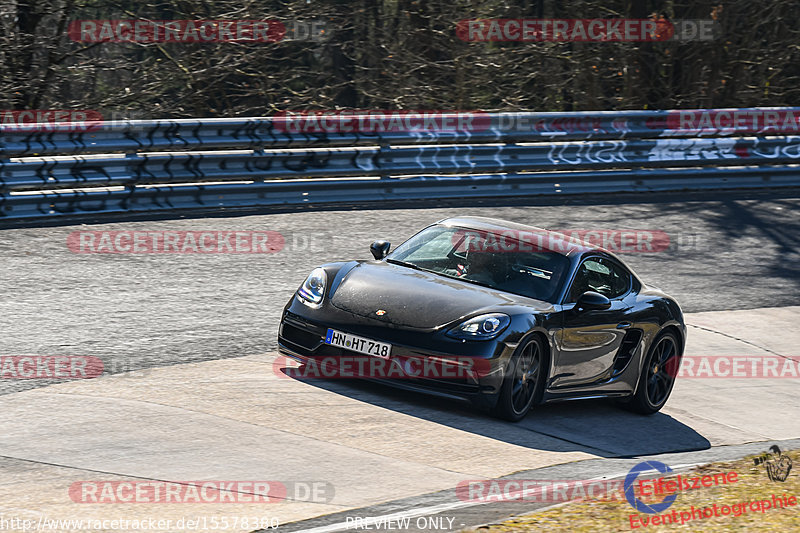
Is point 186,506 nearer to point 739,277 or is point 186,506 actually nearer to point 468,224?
point 468,224

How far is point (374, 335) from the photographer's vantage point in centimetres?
774

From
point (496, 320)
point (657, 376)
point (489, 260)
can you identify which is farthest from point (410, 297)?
point (657, 376)

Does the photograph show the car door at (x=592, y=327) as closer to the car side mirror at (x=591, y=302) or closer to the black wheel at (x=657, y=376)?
the car side mirror at (x=591, y=302)

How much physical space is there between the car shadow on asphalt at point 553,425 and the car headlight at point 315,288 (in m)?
0.60

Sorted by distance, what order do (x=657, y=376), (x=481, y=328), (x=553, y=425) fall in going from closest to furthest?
(x=481, y=328)
(x=553, y=425)
(x=657, y=376)

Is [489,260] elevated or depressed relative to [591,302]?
elevated

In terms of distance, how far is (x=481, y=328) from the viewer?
7676mm

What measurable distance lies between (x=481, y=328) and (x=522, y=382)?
54cm

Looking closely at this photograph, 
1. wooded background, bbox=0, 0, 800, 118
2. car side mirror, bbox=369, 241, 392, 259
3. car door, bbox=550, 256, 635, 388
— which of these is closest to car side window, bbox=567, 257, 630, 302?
car door, bbox=550, 256, 635, 388

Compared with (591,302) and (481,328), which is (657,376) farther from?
(481,328)

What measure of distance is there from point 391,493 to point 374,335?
187cm

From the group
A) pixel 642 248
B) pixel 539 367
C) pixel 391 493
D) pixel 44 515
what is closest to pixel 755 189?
pixel 642 248

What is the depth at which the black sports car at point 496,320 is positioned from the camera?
302 inches

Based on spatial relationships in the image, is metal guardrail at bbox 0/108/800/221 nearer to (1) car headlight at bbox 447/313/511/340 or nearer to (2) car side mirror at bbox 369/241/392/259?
(2) car side mirror at bbox 369/241/392/259
